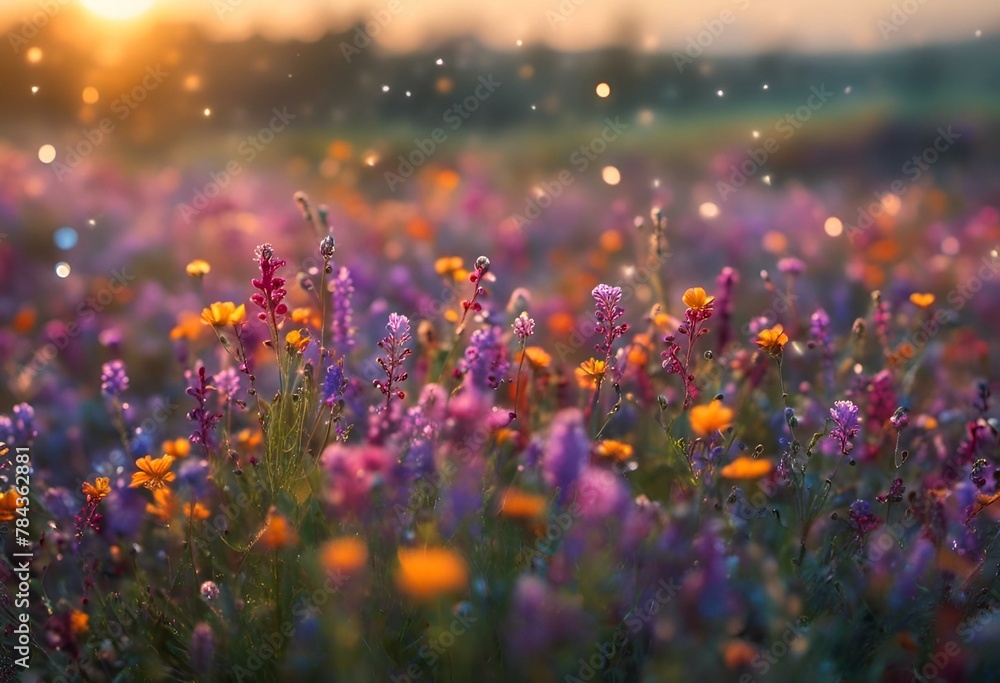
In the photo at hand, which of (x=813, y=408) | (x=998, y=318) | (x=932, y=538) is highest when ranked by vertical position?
(x=932, y=538)

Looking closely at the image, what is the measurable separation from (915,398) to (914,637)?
2.11 m

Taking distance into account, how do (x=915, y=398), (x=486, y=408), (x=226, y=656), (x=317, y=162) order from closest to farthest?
(x=226, y=656) → (x=486, y=408) → (x=915, y=398) → (x=317, y=162)

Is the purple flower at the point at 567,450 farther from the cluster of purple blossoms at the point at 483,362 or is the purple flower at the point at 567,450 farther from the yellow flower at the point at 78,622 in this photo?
the yellow flower at the point at 78,622

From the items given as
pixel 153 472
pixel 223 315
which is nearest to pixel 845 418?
pixel 223 315

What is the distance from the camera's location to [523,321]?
8.34 ft

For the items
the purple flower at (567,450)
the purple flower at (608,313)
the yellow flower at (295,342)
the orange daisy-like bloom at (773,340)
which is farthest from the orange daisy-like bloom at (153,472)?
the orange daisy-like bloom at (773,340)

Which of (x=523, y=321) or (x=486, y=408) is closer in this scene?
(x=486, y=408)

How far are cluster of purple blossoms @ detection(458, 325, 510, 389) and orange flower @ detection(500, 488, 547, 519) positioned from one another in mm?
464

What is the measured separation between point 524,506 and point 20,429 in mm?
1642

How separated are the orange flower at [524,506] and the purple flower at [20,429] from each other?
156cm

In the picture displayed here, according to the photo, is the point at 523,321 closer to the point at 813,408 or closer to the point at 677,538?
the point at 677,538

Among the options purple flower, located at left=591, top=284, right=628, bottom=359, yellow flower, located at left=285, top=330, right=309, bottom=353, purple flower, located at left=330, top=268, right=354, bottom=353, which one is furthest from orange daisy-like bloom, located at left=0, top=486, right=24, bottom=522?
purple flower, located at left=591, top=284, right=628, bottom=359

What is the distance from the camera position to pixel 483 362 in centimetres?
268

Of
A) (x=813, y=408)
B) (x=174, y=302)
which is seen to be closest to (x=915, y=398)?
(x=813, y=408)
